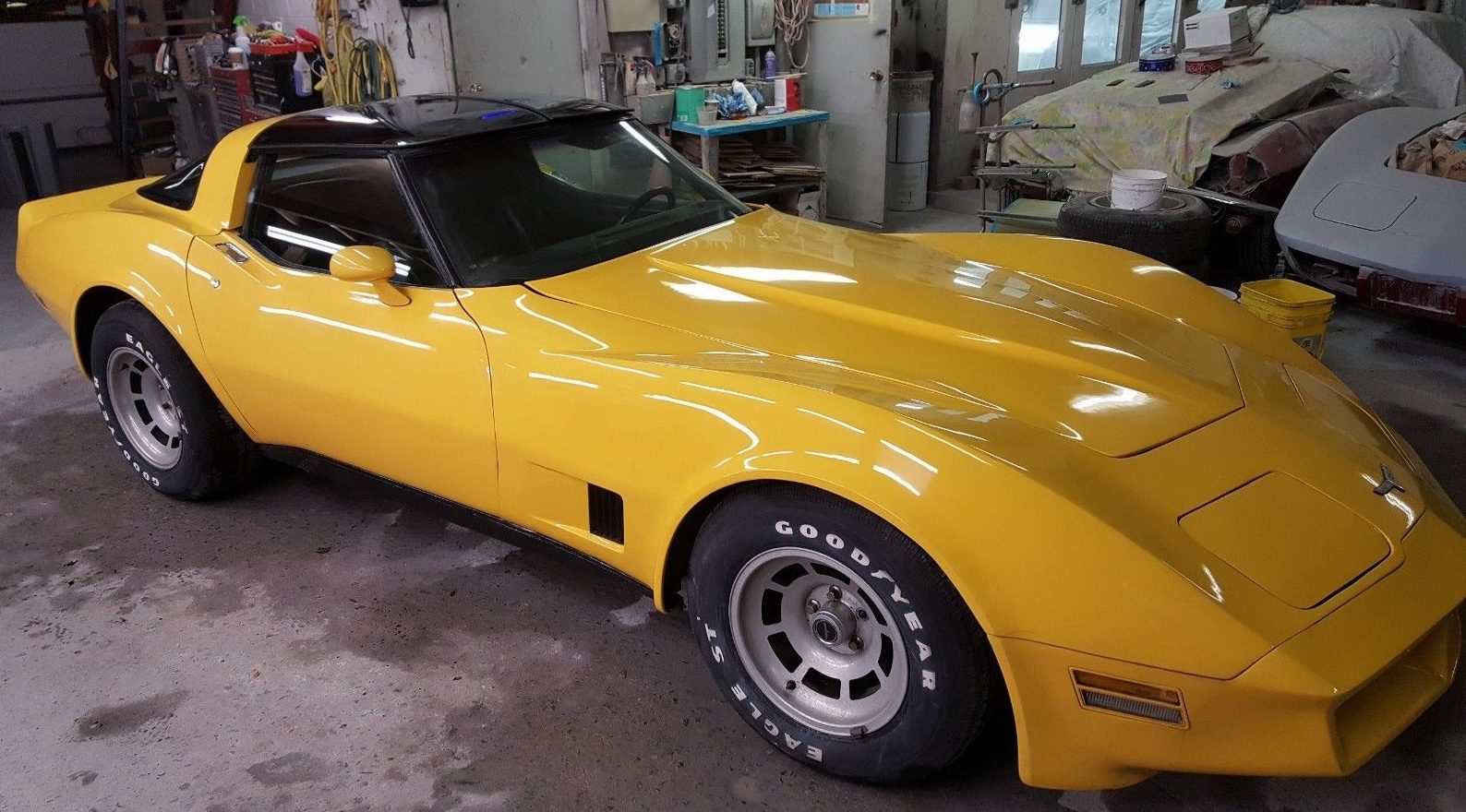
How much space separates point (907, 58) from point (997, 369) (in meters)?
6.55

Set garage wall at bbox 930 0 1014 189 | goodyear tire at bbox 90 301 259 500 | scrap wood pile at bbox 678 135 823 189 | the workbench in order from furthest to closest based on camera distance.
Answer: garage wall at bbox 930 0 1014 189 → scrap wood pile at bbox 678 135 823 189 → the workbench → goodyear tire at bbox 90 301 259 500

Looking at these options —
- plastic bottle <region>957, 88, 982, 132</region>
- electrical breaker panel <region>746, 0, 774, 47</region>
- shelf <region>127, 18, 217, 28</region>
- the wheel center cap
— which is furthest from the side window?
shelf <region>127, 18, 217, 28</region>

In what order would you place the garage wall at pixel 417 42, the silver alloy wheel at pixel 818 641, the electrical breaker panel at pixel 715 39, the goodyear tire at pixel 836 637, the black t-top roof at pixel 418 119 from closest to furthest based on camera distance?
the goodyear tire at pixel 836 637
the silver alloy wheel at pixel 818 641
the black t-top roof at pixel 418 119
the garage wall at pixel 417 42
the electrical breaker panel at pixel 715 39

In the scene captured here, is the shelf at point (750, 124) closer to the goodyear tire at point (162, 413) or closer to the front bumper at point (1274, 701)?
the goodyear tire at point (162, 413)

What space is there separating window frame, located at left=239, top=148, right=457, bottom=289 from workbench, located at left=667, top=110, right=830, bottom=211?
3045 mm

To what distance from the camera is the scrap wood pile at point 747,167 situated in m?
6.20

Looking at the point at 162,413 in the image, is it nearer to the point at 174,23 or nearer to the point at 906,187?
the point at 906,187

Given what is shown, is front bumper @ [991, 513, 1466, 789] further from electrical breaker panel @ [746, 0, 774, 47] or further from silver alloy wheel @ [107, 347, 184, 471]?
electrical breaker panel @ [746, 0, 774, 47]

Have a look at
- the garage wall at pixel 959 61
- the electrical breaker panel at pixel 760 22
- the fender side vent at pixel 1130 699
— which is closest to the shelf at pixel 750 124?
the electrical breaker panel at pixel 760 22

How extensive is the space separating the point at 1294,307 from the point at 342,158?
10.6 feet

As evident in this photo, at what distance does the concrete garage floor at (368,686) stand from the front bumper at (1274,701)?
35cm

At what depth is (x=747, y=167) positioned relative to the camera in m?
6.29

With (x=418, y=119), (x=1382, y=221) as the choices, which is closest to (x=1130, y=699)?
(x=418, y=119)

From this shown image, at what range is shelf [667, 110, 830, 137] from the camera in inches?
234
